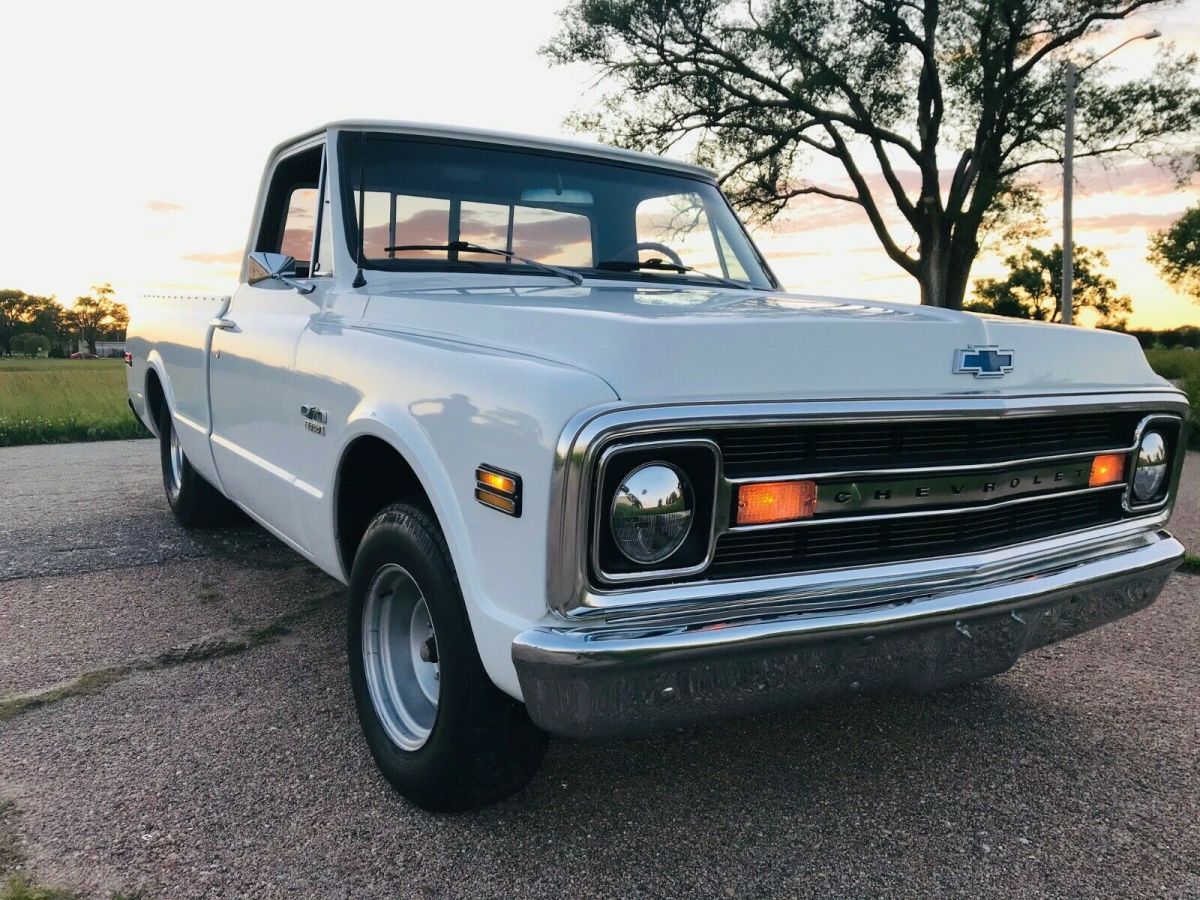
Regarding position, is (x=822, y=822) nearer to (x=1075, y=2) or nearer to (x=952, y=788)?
(x=952, y=788)

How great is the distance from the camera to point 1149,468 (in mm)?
2824

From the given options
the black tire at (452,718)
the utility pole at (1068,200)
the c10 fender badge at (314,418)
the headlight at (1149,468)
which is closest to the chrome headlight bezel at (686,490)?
the black tire at (452,718)

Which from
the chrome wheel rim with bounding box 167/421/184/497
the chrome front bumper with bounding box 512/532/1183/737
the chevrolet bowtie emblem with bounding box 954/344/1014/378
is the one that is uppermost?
the chevrolet bowtie emblem with bounding box 954/344/1014/378

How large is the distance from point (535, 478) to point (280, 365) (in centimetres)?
177

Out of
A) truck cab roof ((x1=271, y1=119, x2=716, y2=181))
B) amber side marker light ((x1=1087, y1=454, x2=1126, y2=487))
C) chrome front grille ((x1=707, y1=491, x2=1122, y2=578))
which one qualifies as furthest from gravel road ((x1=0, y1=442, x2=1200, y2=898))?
truck cab roof ((x1=271, y1=119, x2=716, y2=181))

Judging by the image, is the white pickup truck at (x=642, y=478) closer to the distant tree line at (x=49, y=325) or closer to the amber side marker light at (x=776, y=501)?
the amber side marker light at (x=776, y=501)

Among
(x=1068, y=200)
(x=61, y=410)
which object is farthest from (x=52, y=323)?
(x=1068, y=200)

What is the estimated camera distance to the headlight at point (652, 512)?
6.23 feet

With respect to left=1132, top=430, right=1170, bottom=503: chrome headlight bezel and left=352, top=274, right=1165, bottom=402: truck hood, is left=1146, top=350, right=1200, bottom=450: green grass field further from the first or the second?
left=352, top=274, right=1165, bottom=402: truck hood

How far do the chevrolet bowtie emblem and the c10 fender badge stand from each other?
177 centimetres

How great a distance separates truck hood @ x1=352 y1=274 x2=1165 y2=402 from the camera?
6.46 ft

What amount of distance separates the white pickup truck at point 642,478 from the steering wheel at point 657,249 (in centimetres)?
23

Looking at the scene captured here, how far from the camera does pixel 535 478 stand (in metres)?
1.88

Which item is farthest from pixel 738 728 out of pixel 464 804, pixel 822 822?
pixel 464 804
